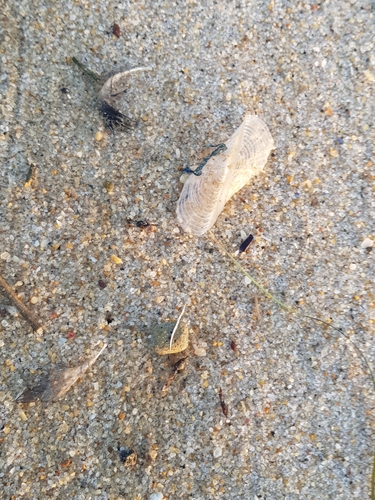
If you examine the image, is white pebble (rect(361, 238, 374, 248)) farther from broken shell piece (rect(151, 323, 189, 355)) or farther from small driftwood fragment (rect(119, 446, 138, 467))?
small driftwood fragment (rect(119, 446, 138, 467))

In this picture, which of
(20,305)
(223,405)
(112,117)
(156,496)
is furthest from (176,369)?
(112,117)

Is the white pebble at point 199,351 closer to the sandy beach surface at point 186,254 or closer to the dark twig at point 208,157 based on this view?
the sandy beach surface at point 186,254

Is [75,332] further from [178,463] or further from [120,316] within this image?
[178,463]

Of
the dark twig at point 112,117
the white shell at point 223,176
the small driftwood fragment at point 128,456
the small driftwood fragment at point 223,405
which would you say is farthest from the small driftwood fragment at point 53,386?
the dark twig at point 112,117

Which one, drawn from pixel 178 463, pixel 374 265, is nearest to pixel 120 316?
pixel 178 463

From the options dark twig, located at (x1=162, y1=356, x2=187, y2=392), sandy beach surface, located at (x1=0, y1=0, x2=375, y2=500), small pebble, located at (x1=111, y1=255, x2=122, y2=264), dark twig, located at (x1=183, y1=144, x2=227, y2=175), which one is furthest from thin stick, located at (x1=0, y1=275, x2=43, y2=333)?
dark twig, located at (x1=183, y1=144, x2=227, y2=175)

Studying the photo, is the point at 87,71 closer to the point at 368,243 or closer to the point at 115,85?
the point at 115,85
